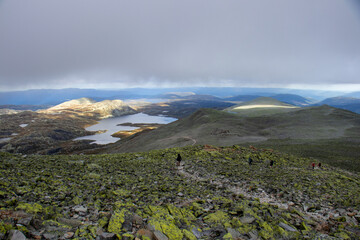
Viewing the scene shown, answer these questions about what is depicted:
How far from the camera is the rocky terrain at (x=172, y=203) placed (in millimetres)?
8234

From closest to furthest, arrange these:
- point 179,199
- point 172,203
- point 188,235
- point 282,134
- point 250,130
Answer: point 188,235 < point 172,203 < point 179,199 < point 282,134 < point 250,130

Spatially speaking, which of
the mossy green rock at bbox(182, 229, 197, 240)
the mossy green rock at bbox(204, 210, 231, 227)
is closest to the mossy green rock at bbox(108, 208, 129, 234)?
the mossy green rock at bbox(182, 229, 197, 240)

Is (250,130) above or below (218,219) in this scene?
below

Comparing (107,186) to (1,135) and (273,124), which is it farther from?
A: (1,135)

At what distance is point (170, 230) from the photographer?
864 cm

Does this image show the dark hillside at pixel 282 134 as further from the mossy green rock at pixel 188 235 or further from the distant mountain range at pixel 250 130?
the mossy green rock at pixel 188 235

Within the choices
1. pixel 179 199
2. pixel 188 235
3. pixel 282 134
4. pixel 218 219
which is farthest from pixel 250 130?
pixel 188 235

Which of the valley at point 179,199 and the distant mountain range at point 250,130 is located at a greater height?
the valley at point 179,199

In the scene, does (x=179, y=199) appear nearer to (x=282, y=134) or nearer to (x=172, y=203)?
(x=172, y=203)

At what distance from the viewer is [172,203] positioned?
12.6 metres

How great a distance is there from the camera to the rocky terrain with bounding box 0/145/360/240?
324 inches

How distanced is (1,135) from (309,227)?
192263 millimetres

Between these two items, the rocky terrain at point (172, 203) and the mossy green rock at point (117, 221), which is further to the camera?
the rocky terrain at point (172, 203)

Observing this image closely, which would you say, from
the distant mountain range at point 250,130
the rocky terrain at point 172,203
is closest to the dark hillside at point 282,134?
the distant mountain range at point 250,130
